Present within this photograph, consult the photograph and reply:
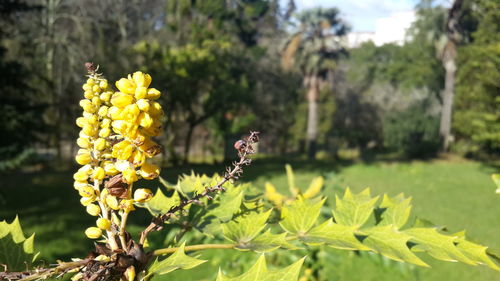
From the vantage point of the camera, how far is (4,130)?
26.7ft

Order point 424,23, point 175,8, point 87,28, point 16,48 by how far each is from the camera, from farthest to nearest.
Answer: point 424,23, point 175,8, point 87,28, point 16,48

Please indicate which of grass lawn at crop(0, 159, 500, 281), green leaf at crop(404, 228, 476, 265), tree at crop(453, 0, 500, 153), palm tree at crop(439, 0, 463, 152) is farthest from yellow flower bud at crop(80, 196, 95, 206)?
palm tree at crop(439, 0, 463, 152)

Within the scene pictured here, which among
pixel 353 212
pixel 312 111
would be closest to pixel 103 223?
pixel 353 212

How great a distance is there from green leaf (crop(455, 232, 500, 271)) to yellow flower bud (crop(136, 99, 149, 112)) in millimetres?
590

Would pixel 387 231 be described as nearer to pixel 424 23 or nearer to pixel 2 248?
pixel 2 248

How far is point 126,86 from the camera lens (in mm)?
672

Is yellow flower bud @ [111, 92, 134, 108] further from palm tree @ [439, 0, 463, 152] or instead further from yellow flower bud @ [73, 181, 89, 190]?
palm tree @ [439, 0, 463, 152]

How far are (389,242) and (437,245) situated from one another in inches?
3.5

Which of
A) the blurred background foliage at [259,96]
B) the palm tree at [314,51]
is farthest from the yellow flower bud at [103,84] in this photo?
the palm tree at [314,51]

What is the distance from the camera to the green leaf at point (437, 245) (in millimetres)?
712

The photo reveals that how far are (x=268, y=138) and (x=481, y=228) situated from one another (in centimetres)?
1916

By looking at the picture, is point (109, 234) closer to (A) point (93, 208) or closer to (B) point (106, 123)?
(A) point (93, 208)

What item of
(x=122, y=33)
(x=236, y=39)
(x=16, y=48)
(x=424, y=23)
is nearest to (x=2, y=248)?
(x=16, y=48)

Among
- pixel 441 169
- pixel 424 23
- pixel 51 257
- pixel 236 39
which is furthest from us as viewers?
pixel 424 23
